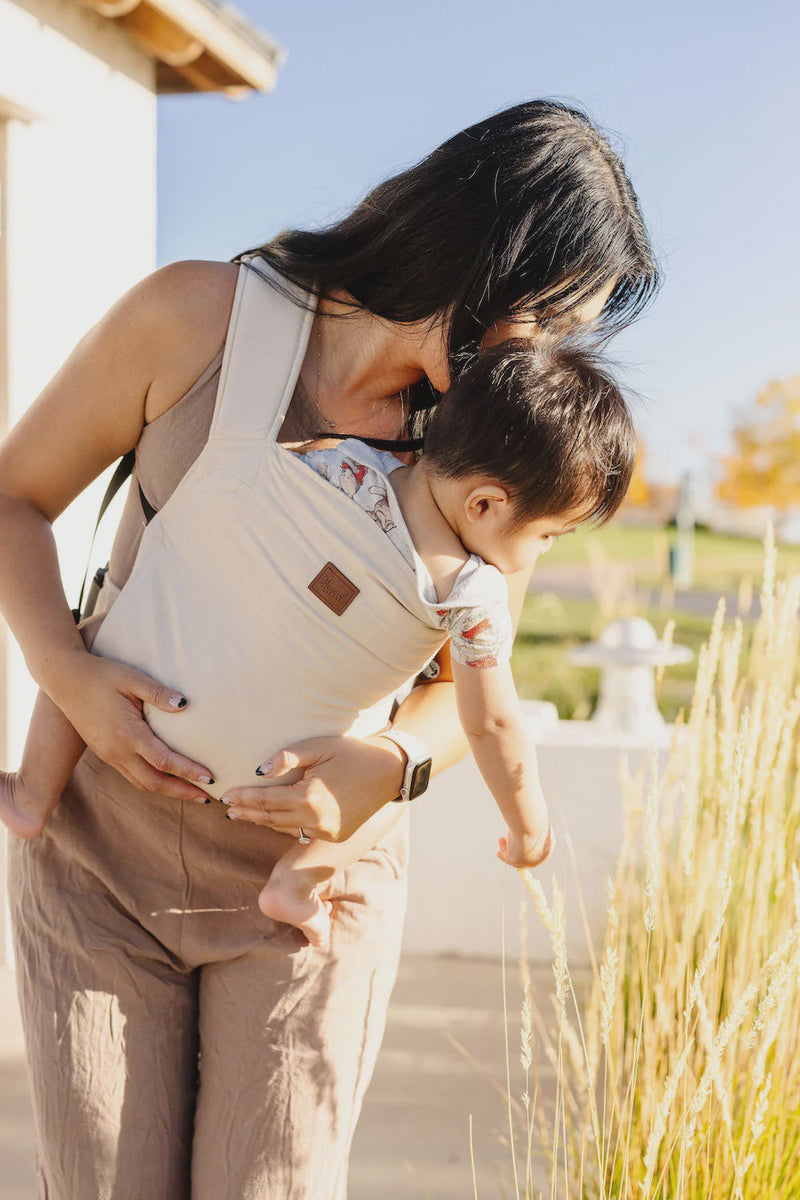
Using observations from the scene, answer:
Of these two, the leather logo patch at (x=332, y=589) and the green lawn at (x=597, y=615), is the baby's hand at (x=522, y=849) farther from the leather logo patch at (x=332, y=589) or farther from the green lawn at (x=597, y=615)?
the green lawn at (x=597, y=615)

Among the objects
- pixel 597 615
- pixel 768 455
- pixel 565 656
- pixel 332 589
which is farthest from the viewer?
pixel 768 455

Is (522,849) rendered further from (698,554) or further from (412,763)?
(698,554)

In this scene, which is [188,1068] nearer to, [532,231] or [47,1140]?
[47,1140]

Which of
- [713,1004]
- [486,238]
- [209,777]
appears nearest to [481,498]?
[486,238]

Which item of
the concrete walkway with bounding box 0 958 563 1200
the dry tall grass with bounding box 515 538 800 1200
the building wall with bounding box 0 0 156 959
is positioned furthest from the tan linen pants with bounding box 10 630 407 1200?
the building wall with bounding box 0 0 156 959

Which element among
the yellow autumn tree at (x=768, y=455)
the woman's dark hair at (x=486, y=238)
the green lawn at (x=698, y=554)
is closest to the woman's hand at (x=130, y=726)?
the woman's dark hair at (x=486, y=238)

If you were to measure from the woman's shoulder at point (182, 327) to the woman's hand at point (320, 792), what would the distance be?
0.43 m

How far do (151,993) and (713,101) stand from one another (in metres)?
33.5

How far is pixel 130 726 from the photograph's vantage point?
1.22 metres

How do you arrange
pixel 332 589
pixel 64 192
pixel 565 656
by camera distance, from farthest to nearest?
pixel 565 656 → pixel 64 192 → pixel 332 589

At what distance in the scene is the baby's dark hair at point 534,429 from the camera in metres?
1.25

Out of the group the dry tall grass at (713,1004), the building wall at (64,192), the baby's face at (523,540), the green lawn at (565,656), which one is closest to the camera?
the baby's face at (523,540)

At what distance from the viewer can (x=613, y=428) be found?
1.31 meters

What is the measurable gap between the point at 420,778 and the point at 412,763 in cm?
3
